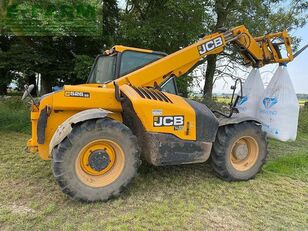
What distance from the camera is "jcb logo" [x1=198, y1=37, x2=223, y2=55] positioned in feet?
16.2

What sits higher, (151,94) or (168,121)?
(151,94)

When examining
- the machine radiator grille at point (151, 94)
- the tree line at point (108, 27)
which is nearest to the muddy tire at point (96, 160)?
the machine radiator grille at point (151, 94)

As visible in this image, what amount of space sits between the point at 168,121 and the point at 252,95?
7.60ft

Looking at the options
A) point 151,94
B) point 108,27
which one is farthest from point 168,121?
point 108,27

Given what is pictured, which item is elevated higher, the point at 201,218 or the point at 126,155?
the point at 126,155

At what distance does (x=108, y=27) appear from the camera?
37.4 feet

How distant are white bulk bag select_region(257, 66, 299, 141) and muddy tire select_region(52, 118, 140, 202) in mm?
2552

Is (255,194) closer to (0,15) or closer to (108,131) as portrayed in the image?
(108,131)

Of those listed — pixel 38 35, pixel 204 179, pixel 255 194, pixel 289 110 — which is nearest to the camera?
pixel 255 194

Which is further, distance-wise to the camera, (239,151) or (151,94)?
(239,151)

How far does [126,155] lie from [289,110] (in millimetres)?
2830

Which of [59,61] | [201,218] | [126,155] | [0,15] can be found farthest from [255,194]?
[59,61]

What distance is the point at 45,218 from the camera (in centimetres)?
329

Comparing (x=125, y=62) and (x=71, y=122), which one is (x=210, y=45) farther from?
(x=71, y=122)
